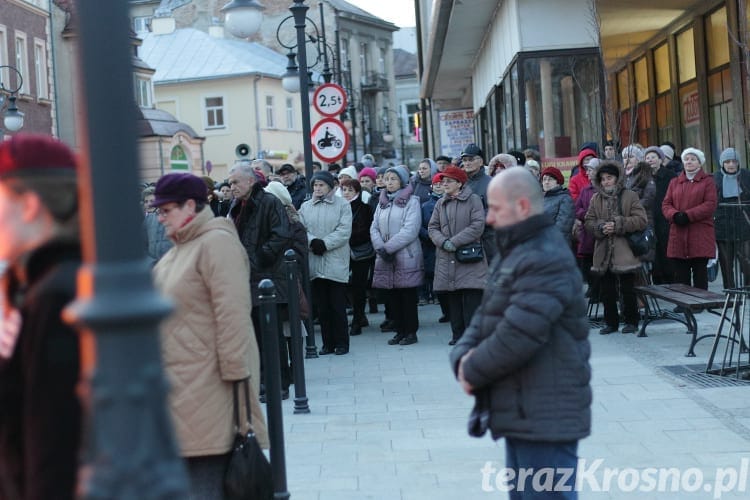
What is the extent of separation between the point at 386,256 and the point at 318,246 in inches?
34.8

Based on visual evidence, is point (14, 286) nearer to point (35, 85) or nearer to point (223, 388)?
point (223, 388)

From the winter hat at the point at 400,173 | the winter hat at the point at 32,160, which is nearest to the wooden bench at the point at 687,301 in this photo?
the winter hat at the point at 400,173

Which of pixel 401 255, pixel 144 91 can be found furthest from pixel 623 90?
pixel 144 91

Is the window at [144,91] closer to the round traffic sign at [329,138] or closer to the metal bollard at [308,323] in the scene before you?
the round traffic sign at [329,138]

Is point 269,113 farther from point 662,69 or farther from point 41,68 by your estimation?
point 662,69

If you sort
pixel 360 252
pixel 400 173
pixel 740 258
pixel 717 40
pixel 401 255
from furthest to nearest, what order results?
1. pixel 717 40
2. pixel 360 252
3. pixel 400 173
4. pixel 401 255
5. pixel 740 258

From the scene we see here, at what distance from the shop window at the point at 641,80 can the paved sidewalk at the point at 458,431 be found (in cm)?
1896

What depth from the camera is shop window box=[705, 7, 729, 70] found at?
21.6 m

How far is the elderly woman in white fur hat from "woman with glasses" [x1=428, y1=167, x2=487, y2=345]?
2.27 meters

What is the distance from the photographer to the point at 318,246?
527 inches

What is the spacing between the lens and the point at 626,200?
12.8 meters

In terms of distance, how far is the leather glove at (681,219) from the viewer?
1339cm

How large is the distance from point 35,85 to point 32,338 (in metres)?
44.9

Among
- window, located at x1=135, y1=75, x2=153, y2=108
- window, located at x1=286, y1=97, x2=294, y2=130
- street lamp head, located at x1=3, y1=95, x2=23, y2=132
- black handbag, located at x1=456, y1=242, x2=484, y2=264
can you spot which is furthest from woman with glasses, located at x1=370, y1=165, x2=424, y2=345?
window, located at x1=286, y1=97, x2=294, y2=130
